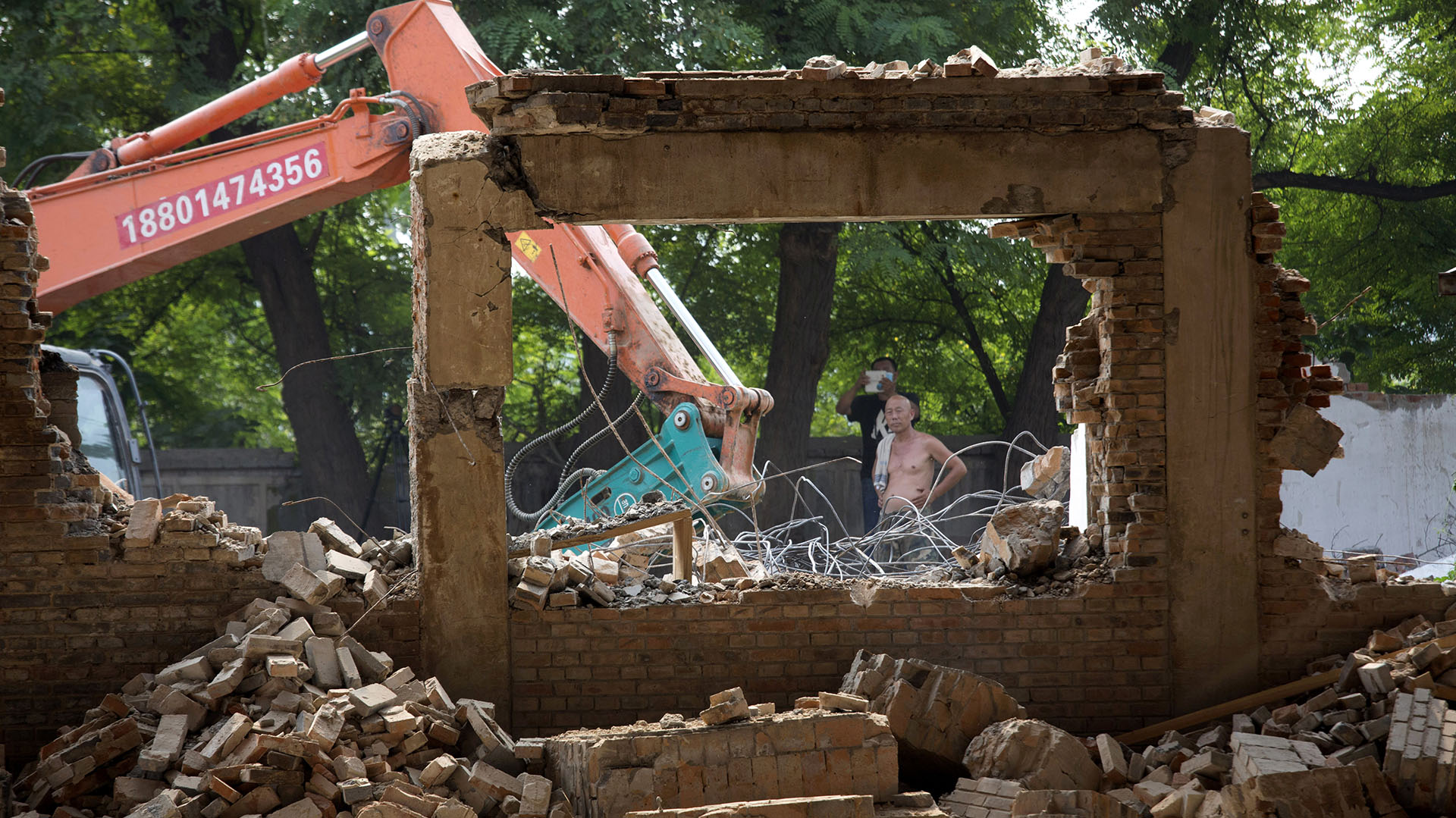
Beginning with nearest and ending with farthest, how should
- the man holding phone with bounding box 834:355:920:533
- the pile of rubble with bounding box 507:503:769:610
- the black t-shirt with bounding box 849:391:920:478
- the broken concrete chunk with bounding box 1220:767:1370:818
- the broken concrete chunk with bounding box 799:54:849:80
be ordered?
the broken concrete chunk with bounding box 1220:767:1370:818, the broken concrete chunk with bounding box 799:54:849:80, the pile of rubble with bounding box 507:503:769:610, the man holding phone with bounding box 834:355:920:533, the black t-shirt with bounding box 849:391:920:478

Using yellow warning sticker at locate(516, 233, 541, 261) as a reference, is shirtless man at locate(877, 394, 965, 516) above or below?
→ below

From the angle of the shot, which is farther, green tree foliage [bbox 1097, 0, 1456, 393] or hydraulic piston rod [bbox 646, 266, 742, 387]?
green tree foliage [bbox 1097, 0, 1456, 393]

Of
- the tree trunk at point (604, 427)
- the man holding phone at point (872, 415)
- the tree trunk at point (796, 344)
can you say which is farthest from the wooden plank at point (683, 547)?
the tree trunk at point (796, 344)

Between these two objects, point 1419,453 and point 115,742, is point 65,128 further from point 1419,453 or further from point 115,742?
point 1419,453

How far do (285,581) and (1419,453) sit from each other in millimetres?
13143

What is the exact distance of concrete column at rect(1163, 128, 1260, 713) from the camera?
607cm

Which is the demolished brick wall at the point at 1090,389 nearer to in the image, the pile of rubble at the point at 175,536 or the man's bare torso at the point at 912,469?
the pile of rubble at the point at 175,536

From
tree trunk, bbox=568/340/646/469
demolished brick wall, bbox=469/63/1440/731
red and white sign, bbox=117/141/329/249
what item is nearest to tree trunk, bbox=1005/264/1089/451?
tree trunk, bbox=568/340/646/469

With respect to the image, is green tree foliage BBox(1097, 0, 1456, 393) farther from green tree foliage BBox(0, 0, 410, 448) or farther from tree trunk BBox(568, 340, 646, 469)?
green tree foliage BBox(0, 0, 410, 448)

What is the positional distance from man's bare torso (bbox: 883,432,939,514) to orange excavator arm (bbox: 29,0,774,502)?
2.35m

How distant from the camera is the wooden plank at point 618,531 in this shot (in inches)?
251

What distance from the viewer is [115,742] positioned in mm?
5180

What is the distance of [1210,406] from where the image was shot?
20.0ft

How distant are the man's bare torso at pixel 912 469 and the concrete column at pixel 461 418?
5039mm
